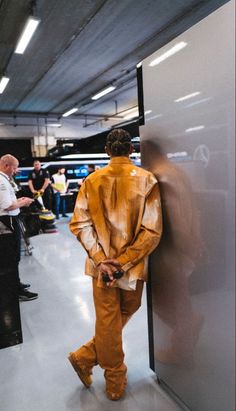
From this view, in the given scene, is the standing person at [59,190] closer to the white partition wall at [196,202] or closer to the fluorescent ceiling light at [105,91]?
the fluorescent ceiling light at [105,91]

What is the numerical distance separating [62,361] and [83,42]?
561 cm

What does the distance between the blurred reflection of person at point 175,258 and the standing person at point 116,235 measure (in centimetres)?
9

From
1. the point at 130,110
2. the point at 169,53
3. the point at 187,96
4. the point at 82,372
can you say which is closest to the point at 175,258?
the point at 187,96

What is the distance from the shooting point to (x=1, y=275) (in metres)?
2.48

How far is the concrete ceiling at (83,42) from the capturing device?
464cm

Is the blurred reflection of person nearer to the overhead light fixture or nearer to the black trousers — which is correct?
the overhead light fixture

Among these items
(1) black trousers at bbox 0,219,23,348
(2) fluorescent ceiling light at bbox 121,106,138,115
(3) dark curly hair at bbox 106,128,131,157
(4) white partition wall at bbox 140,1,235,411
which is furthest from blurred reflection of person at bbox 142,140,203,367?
(2) fluorescent ceiling light at bbox 121,106,138,115

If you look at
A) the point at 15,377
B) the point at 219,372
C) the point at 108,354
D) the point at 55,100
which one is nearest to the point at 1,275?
the point at 15,377

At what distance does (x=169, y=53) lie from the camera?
1555 mm

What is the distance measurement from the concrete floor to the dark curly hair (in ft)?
4.83

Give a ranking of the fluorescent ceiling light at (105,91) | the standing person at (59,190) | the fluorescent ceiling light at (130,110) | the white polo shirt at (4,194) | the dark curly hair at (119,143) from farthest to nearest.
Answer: the fluorescent ceiling light at (130,110) → the standing person at (59,190) → the fluorescent ceiling light at (105,91) → the white polo shirt at (4,194) → the dark curly hair at (119,143)

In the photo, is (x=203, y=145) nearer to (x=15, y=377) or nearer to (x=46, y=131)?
(x=15, y=377)

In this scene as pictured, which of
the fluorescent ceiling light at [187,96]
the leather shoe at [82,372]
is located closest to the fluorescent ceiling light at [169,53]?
the fluorescent ceiling light at [187,96]

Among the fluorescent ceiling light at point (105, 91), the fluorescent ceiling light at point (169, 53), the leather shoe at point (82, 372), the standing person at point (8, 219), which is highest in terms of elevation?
the fluorescent ceiling light at point (105, 91)
